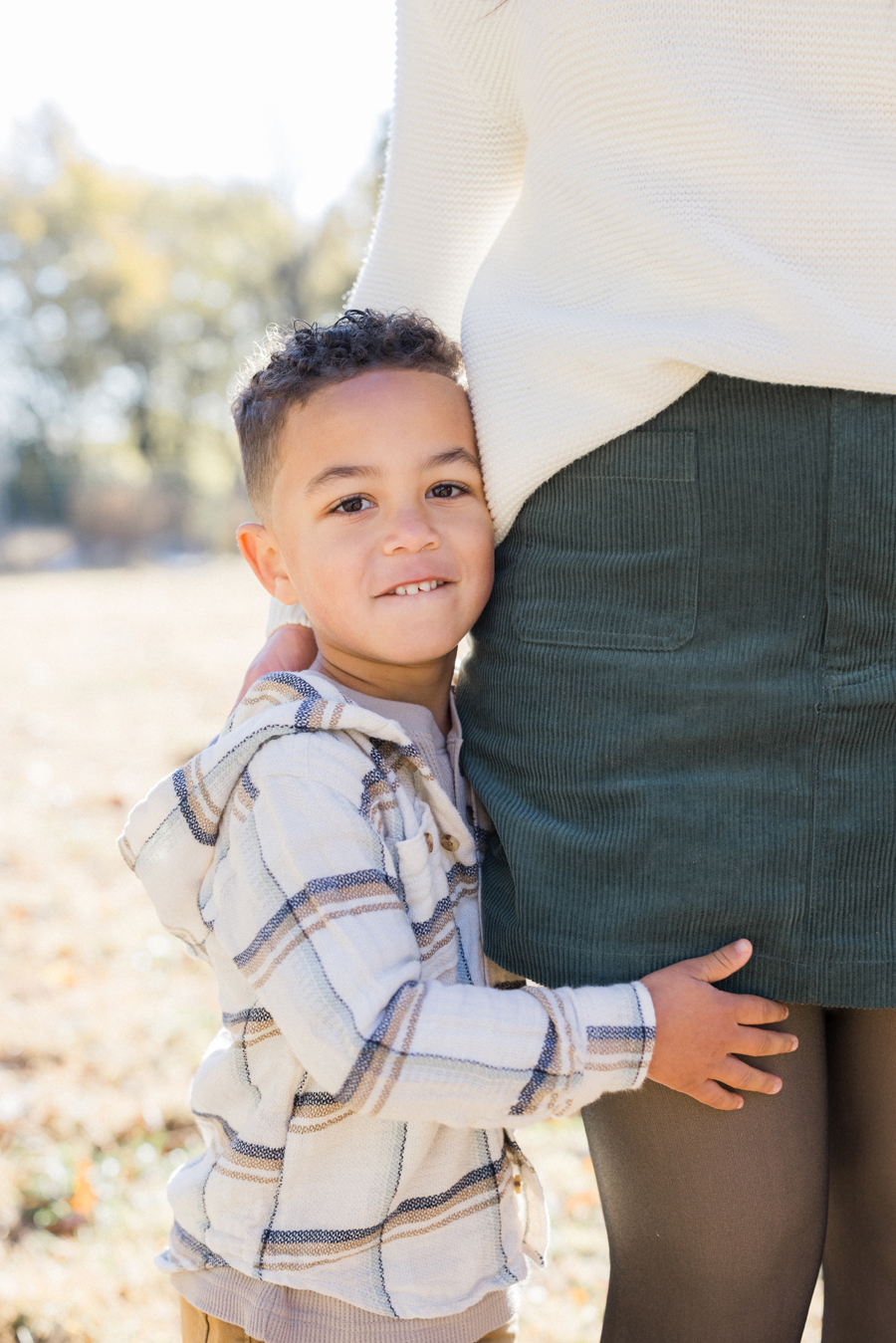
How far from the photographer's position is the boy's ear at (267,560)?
5.94ft

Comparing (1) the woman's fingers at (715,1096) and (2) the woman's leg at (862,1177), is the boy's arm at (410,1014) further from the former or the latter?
(2) the woman's leg at (862,1177)

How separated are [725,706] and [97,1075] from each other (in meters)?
2.47

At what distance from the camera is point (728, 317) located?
1.36 meters

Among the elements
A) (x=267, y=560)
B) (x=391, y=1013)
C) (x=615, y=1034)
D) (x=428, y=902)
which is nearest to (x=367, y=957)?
(x=391, y=1013)

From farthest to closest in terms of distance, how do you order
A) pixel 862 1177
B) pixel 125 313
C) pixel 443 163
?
pixel 125 313 → pixel 443 163 → pixel 862 1177

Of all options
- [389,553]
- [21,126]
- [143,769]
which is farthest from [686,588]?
[21,126]

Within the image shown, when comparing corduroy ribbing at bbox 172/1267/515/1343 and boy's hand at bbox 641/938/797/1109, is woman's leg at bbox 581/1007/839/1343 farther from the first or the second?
corduroy ribbing at bbox 172/1267/515/1343

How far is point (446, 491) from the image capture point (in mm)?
1654

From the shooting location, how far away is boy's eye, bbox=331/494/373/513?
165cm

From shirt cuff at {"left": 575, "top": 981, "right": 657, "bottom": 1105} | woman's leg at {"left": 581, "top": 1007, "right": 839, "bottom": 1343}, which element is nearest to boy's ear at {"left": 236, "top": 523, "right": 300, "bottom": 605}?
shirt cuff at {"left": 575, "top": 981, "right": 657, "bottom": 1105}

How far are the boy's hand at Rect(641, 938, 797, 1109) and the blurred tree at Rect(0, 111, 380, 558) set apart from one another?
27756mm

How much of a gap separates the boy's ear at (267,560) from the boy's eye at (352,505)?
18 centimetres

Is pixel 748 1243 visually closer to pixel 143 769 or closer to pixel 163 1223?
pixel 163 1223

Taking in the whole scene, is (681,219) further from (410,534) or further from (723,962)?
(723,962)
